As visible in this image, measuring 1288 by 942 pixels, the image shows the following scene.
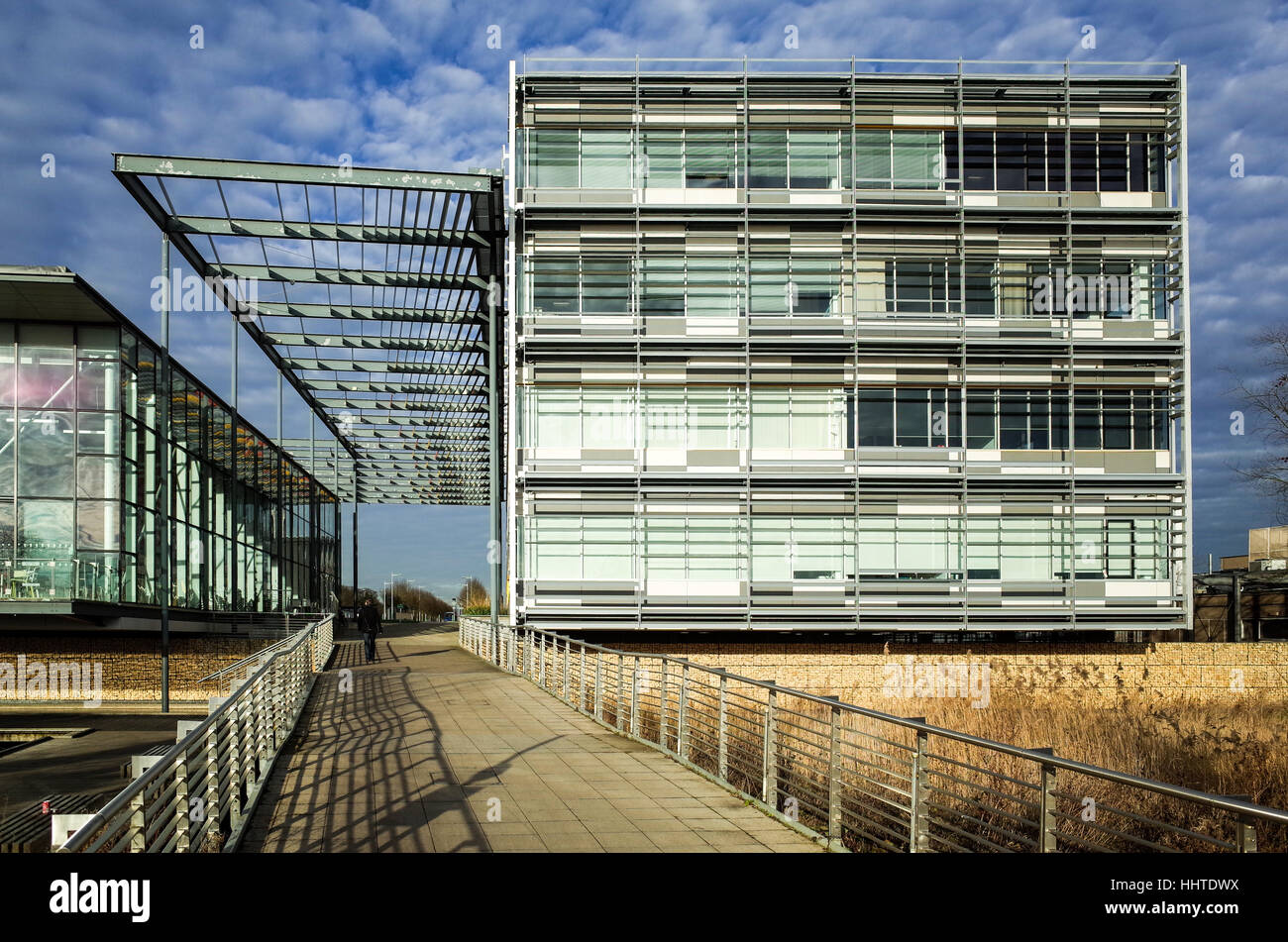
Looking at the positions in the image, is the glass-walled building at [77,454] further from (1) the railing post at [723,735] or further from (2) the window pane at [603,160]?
(1) the railing post at [723,735]

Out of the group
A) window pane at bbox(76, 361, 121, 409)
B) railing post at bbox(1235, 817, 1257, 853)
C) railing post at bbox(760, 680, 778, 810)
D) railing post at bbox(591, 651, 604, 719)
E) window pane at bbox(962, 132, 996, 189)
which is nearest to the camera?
railing post at bbox(1235, 817, 1257, 853)

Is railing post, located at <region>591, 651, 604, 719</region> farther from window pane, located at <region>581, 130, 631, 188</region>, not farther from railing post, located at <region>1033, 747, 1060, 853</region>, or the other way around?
window pane, located at <region>581, 130, 631, 188</region>

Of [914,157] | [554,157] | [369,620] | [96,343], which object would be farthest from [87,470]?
[914,157]

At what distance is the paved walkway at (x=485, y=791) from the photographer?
841cm

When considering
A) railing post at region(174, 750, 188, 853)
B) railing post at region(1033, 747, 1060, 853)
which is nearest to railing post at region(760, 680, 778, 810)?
railing post at region(1033, 747, 1060, 853)

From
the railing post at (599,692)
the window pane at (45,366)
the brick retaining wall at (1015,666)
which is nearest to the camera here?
the railing post at (599,692)

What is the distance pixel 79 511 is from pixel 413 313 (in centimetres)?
1022

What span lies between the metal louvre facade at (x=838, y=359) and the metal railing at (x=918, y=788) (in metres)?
7.54

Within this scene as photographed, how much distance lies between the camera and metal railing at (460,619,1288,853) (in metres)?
6.21

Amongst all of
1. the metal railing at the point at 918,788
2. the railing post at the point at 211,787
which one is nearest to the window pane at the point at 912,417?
the metal railing at the point at 918,788

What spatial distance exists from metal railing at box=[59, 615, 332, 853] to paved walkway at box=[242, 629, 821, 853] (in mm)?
258

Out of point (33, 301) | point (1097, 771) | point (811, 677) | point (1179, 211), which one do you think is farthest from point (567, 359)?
point (1097, 771)

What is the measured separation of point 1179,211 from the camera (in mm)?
29688

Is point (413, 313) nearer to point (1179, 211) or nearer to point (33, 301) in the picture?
point (33, 301)
